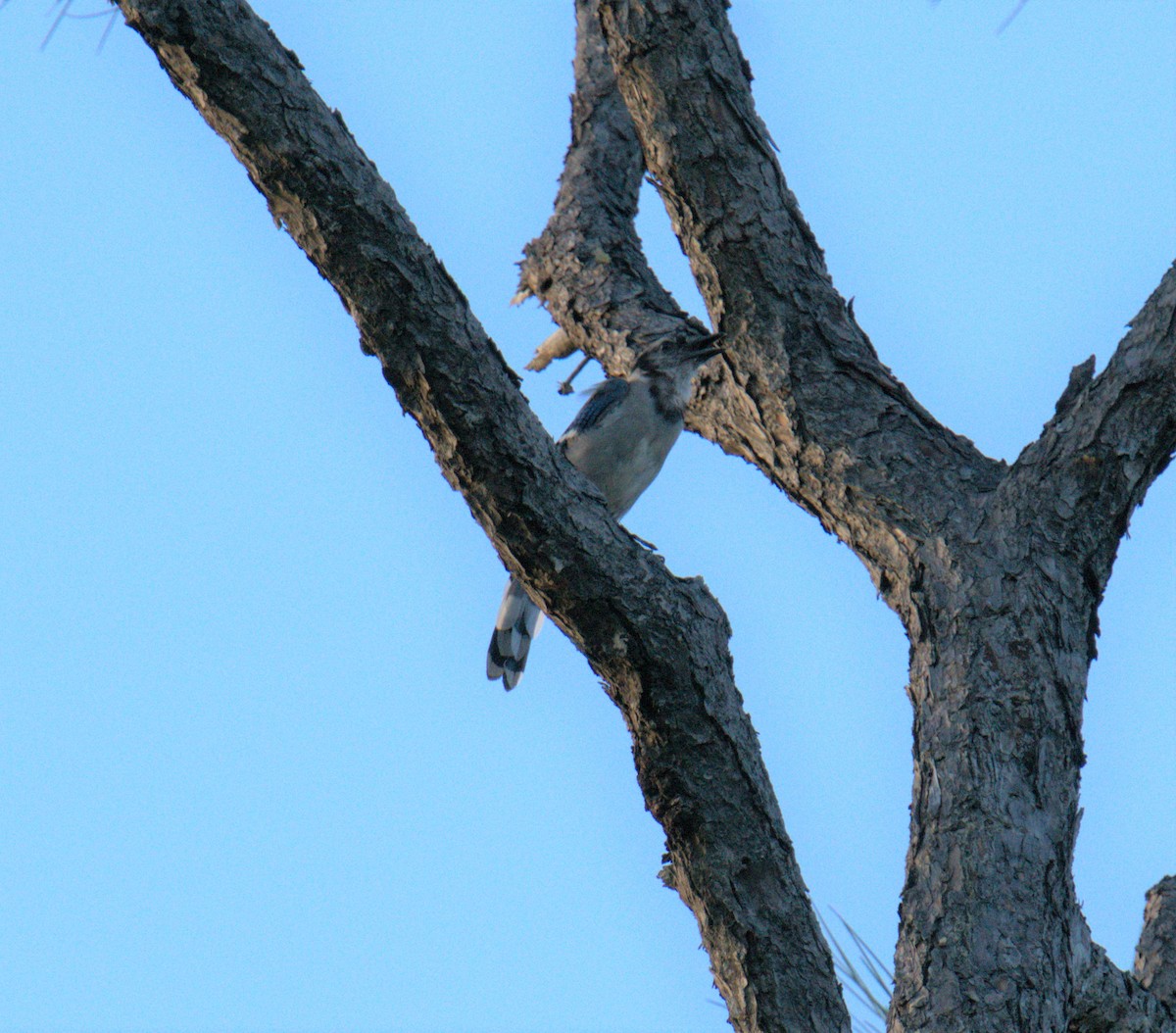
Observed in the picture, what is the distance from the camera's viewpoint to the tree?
298 centimetres

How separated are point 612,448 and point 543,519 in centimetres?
294

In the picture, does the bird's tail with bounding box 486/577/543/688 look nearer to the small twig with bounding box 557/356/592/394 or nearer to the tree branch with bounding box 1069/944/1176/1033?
the small twig with bounding box 557/356/592/394

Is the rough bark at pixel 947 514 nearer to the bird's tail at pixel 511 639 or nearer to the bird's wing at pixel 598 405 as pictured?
the bird's wing at pixel 598 405

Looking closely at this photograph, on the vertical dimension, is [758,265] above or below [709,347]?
below

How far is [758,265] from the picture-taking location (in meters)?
4.13

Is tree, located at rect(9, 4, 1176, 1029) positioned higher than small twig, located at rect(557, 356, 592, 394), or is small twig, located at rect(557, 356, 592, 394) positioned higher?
small twig, located at rect(557, 356, 592, 394)

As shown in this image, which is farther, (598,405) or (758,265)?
(598,405)

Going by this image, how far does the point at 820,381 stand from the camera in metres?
4.10

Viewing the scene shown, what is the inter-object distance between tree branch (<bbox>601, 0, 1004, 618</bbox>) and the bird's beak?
2.3 inches

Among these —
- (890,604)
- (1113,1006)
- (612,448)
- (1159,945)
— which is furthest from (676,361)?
(1113,1006)

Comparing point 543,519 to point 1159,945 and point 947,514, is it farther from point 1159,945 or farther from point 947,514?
point 1159,945

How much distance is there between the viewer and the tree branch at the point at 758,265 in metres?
4.02

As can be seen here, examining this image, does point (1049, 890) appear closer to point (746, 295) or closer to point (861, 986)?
point (861, 986)

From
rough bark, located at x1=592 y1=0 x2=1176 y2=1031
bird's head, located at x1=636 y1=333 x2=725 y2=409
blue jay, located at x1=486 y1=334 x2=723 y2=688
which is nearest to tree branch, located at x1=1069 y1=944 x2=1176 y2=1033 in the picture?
rough bark, located at x1=592 y1=0 x2=1176 y2=1031
